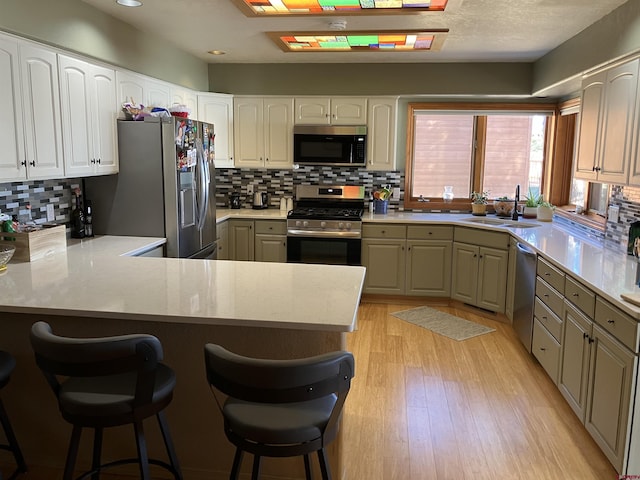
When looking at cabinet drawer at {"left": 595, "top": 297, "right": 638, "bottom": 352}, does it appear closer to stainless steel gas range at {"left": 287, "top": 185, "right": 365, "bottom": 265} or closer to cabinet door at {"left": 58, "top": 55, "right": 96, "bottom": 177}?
stainless steel gas range at {"left": 287, "top": 185, "right": 365, "bottom": 265}

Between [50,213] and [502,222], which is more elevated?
[50,213]

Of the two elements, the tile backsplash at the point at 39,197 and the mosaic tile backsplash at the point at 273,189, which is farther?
the mosaic tile backsplash at the point at 273,189

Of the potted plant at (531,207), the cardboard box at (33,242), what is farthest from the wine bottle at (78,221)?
the potted plant at (531,207)

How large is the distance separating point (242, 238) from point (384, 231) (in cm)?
142

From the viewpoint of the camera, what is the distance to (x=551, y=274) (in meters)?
3.41

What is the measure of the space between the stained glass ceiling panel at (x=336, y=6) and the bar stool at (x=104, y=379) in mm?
2088

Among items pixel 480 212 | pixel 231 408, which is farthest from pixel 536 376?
pixel 231 408

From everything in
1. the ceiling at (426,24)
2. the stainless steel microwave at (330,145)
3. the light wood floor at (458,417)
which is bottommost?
the light wood floor at (458,417)

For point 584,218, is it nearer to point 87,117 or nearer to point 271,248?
point 271,248

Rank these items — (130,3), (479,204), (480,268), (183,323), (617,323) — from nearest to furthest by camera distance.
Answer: (183,323), (617,323), (130,3), (480,268), (479,204)

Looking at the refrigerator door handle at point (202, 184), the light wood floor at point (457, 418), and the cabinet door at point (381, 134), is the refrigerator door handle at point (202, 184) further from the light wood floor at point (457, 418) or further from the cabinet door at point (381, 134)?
the cabinet door at point (381, 134)

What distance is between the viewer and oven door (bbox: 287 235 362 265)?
523cm

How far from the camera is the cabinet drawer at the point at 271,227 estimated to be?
5.35m

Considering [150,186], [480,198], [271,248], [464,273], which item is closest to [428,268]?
[464,273]
